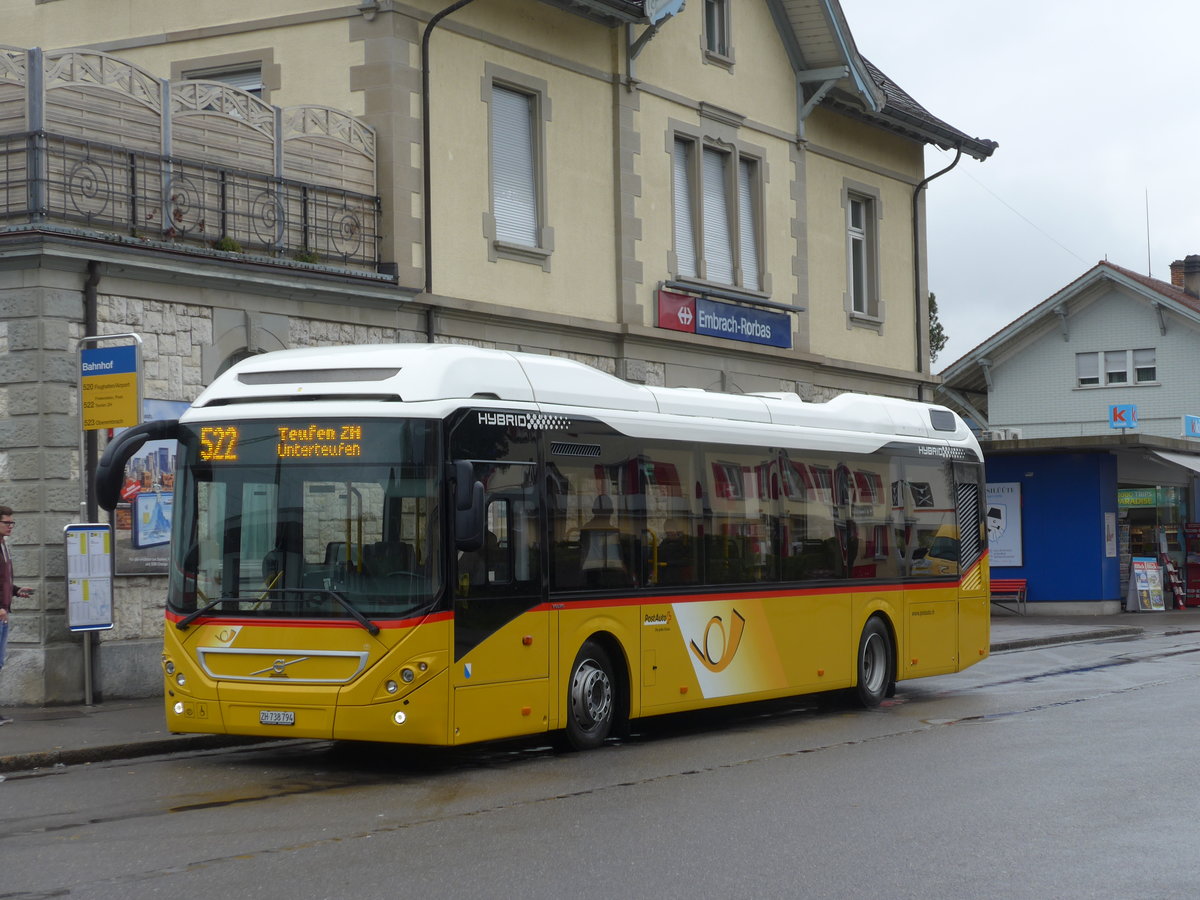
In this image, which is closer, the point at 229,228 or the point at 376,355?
the point at 376,355

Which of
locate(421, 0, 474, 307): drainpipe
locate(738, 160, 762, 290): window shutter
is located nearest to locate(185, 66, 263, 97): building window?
locate(421, 0, 474, 307): drainpipe

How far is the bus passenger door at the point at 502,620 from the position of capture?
1139 cm

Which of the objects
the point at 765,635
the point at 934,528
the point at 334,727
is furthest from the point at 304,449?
the point at 934,528

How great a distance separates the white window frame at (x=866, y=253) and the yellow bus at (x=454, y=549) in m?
15.1

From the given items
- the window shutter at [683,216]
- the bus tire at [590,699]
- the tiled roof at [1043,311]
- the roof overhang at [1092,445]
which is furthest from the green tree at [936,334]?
the bus tire at [590,699]

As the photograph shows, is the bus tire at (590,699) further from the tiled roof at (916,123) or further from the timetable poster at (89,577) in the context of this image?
the tiled roof at (916,123)

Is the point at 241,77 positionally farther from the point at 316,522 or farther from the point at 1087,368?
the point at 1087,368

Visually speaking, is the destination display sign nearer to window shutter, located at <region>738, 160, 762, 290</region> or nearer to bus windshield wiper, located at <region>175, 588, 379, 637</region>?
bus windshield wiper, located at <region>175, 588, 379, 637</region>

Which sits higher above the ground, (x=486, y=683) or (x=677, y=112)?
(x=677, y=112)

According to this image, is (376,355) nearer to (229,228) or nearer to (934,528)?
(229,228)

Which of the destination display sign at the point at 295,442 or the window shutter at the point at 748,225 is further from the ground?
the window shutter at the point at 748,225

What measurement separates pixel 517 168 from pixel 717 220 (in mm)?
5022

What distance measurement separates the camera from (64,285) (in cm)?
1562

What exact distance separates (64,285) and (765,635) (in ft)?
23.6
